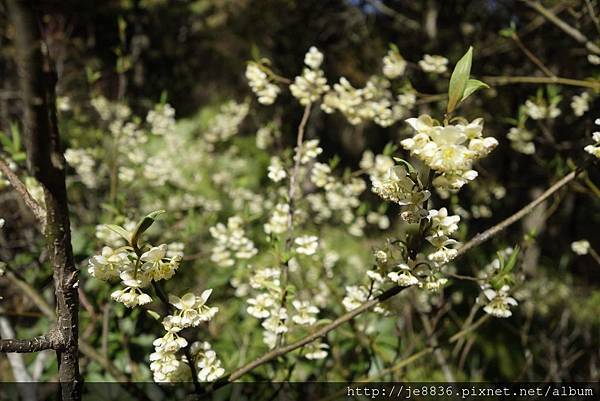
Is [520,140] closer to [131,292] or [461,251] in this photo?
[461,251]

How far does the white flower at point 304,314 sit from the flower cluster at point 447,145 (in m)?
0.57

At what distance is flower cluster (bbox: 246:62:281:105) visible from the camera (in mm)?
1408

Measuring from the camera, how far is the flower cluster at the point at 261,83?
1408 millimetres

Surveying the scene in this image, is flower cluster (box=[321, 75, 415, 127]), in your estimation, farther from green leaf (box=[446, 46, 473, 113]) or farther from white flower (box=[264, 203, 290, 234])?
green leaf (box=[446, 46, 473, 113])

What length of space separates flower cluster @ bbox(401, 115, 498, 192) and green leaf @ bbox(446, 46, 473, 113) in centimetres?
4

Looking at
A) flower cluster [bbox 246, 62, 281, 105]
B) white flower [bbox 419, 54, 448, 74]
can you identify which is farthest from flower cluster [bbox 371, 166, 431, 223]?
white flower [bbox 419, 54, 448, 74]

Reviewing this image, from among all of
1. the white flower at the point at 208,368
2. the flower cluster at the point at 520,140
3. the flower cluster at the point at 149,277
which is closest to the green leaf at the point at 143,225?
the flower cluster at the point at 149,277

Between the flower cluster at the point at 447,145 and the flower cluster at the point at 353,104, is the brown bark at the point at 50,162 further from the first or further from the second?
the flower cluster at the point at 353,104

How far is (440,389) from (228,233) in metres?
1.15

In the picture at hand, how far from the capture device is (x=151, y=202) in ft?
10.4

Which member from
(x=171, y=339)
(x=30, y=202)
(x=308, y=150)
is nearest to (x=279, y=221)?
(x=308, y=150)

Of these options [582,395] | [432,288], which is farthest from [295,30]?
[432,288]

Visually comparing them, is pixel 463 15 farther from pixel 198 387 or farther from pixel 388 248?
pixel 198 387

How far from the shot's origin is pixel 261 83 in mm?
1415
